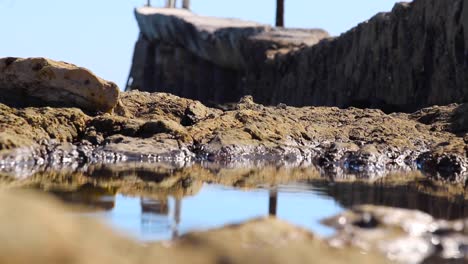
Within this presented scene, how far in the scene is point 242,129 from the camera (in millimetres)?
12828

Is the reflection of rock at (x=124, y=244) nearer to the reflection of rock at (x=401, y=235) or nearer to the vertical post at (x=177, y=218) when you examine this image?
the reflection of rock at (x=401, y=235)

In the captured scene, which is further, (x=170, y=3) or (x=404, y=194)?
(x=170, y=3)

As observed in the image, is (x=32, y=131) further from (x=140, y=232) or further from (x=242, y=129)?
(x=140, y=232)

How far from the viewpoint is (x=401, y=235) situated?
570 centimetres

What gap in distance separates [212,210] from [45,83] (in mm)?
5525

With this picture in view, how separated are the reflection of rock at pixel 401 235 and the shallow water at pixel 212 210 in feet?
0.60

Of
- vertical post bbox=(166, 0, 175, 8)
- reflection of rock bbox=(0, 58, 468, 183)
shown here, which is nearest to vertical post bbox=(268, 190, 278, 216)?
reflection of rock bbox=(0, 58, 468, 183)

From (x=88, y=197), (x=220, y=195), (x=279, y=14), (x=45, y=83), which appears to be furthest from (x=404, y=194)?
(x=279, y=14)

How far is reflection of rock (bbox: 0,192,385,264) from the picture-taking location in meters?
3.51

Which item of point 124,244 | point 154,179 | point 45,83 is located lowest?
point 124,244

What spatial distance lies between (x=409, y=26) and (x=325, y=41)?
4896mm

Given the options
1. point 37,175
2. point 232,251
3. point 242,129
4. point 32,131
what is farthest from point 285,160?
point 232,251

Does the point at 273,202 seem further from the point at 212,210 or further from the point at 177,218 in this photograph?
the point at 177,218

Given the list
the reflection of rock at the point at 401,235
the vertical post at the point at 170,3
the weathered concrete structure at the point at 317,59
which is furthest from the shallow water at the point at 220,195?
the vertical post at the point at 170,3
